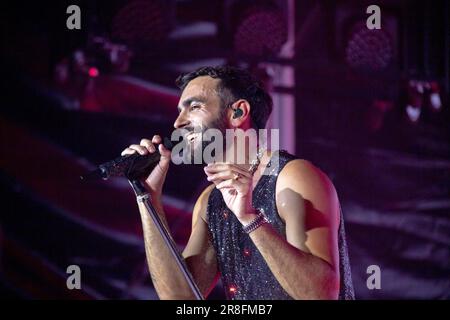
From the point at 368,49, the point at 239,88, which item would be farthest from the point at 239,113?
the point at 368,49

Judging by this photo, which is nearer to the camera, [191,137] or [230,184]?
Answer: [230,184]

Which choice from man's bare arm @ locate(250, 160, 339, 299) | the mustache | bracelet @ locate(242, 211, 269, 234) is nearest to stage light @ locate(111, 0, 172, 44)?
the mustache

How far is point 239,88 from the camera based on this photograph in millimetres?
2104

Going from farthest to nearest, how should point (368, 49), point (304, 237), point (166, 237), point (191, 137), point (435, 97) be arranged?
point (435, 97), point (368, 49), point (191, 137), point (304, 237), point (166, 237)

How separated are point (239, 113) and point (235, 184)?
57cm

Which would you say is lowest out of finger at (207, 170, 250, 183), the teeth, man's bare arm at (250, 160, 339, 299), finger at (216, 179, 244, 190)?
man's bare arm at (250, 160, 339, 299)

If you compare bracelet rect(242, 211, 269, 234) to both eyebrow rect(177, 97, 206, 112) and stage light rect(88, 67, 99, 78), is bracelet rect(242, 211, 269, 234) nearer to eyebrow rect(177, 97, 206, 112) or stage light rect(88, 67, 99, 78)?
eyebrow rect(177, 97, 206, 112)

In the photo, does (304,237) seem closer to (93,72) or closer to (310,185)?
(310,185)

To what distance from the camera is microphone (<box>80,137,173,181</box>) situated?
162cm

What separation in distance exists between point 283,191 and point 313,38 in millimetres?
1730

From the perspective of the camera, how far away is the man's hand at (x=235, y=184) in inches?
59.5

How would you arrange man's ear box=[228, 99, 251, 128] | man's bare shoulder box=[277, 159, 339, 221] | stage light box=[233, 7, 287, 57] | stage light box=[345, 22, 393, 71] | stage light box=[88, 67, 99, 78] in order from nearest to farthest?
1. man's bare shoulder box=[277, 159, 339, 221]
2. man's ear box=[228, 99, 251, 128]
3. stage light box=[88, 67, 99, 78]
4. stage light box=[233, 7, 287, 57]
5. stage light box=[345, 22, 393, 71]

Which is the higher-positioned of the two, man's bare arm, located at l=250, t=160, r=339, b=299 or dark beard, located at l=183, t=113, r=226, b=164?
dark beard, located at l=183, t=113, r=226, b=164
